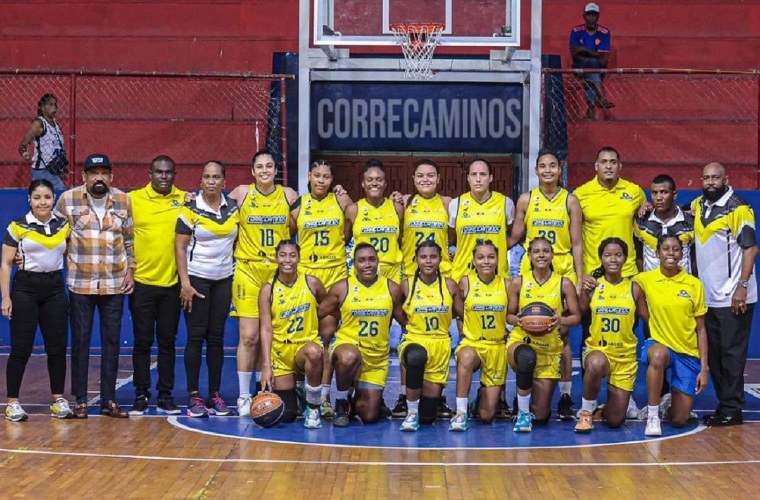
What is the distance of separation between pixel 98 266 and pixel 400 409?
8.26 feet

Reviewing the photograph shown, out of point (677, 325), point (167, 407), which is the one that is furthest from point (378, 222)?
point (677, 325)

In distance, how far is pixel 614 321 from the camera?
9.12 metres

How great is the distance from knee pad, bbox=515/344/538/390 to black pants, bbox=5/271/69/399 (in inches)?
133

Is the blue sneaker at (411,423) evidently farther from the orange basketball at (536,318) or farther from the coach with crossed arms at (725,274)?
the coach with crossed arms at (725,274)

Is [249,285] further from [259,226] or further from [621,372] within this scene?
[621,372]

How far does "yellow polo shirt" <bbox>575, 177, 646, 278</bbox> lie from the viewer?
32.2ft

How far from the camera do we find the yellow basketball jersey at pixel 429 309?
916cm

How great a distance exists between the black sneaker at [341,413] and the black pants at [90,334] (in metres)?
1.70

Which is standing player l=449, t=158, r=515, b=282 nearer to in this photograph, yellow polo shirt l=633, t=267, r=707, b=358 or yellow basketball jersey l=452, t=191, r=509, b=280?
yellow basketball jersey l=452, t=191, r=509, b=280

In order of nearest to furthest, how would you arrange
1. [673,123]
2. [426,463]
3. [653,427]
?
[426,463] → [653,427] → [673,123]

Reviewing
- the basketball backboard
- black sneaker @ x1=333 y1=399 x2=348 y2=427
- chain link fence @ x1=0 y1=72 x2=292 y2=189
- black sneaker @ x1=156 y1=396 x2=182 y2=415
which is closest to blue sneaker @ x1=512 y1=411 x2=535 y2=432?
black sneaker @ x1=333 y1=399 x2=348 y2=427

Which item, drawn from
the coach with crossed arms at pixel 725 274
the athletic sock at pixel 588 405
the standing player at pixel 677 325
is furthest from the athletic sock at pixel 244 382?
the coach with crossed arms at pixel 725 274

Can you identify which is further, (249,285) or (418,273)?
(249,285)

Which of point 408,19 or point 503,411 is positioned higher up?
point 408,19
